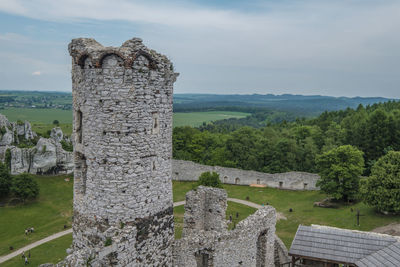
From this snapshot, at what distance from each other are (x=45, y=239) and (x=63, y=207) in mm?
7413

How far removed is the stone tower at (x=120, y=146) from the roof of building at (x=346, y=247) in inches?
279

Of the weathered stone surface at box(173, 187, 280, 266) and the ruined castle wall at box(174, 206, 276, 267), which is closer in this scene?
the ruined castle wall at box(174, 206, 276, 267)

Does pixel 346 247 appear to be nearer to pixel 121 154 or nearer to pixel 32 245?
pixel 121 154

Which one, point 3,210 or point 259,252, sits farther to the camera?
point 3,210

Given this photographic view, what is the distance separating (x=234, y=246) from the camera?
11.0m

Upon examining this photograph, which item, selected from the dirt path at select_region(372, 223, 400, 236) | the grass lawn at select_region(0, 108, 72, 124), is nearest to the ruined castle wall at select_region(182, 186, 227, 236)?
the dirt path at select_region(372, 223, 400, 236)

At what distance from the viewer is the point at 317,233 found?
1336 centimetres

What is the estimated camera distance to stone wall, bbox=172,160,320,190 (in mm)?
37406

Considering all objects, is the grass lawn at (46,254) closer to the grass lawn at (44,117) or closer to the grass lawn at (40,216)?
the grass lawn at (40,216)

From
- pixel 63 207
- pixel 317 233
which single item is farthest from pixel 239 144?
pixel 317 233

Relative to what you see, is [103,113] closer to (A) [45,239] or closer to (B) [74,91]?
(B) [74,91]

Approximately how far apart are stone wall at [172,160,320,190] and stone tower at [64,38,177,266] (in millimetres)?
30714

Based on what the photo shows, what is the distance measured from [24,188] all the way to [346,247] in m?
31.2

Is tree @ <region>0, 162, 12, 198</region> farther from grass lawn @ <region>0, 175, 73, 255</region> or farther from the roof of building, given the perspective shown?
the roof of building
